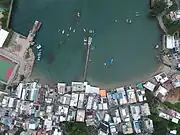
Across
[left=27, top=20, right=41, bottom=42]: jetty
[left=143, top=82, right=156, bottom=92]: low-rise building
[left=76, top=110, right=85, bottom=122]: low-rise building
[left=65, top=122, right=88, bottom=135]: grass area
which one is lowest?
[left=65, top=122, right=88, bottom=135]: grass area

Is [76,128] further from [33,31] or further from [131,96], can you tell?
[33,31]

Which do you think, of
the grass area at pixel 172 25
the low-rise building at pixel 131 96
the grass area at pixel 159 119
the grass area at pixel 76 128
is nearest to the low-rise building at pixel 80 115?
the grass area at pixel 76 128

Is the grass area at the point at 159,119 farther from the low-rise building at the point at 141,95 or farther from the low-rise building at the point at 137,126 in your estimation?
the low-rise building at the point at 137,126

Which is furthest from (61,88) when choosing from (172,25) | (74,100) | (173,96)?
(172,25)

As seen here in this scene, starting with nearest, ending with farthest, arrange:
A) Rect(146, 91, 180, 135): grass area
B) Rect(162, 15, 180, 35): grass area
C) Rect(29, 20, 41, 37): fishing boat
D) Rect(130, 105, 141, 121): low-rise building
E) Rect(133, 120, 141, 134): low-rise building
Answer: Rect(146, 91, 180, 135): grass area, Rect(133, 120, 141, 134): low-rise building, Rect(130, 105, 141, 121): low-rise building, Rect(162, 15, 180, 35): grass area, Rect(29, 20, 41, 37): fishing boat

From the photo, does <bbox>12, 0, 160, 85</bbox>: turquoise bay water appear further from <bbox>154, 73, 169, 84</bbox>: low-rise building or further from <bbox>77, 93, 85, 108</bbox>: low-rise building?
<bbox>77, 93, 85, 108</bbox>: low-rise building

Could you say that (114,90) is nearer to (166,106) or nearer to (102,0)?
(166,106)

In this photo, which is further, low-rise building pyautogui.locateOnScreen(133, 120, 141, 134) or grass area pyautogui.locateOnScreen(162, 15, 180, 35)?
grass area pyautogui.locateOnScreen(162, 15, 180, 35)

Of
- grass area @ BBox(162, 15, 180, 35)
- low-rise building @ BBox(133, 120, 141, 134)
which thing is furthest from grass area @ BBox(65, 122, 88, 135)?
grass area @ BBox(162, 15, 180, 35)
